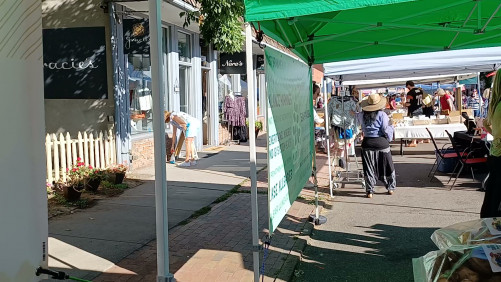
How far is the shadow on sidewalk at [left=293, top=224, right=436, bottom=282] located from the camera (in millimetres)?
4965

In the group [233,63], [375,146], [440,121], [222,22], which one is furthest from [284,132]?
[233,63]

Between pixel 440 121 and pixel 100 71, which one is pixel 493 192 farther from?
pixel 440 121

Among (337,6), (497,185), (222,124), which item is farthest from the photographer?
(222,124)

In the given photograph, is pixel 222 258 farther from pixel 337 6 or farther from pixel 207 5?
pixel 207 5

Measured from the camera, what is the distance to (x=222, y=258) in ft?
17.4

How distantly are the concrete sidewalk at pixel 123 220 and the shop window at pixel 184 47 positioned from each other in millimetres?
4209

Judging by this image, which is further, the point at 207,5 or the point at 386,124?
the point at 386,124

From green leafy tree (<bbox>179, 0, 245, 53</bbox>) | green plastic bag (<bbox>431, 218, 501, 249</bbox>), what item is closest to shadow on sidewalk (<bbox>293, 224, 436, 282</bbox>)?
green plastic bag (<bbox>431, 218, 501, 249</bbox>)

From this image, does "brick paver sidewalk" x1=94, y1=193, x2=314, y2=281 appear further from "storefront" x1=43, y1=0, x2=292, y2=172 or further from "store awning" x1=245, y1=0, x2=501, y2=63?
"storefront" x1=43, y1=0, x2=292, y2=172

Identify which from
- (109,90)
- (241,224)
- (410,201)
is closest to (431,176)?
(410,201)

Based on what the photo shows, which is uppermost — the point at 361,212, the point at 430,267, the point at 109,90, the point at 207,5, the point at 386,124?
the point at 207,5

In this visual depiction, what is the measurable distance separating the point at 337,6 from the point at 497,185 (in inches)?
105

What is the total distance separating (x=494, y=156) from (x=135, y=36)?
7778 millimetres

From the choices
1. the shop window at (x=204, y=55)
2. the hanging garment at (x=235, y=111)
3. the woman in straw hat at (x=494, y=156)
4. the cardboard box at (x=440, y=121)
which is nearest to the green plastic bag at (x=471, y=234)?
the woman in straw hat at (x=494, y=156)
